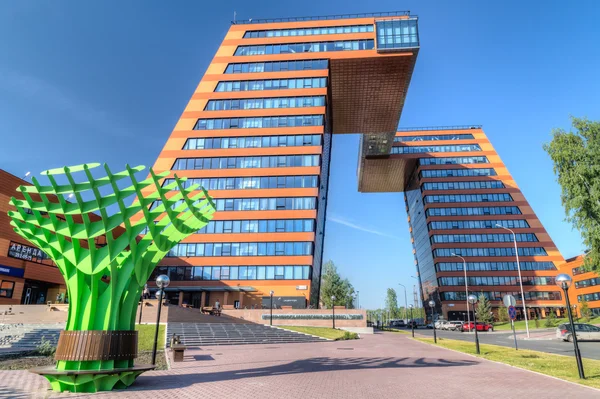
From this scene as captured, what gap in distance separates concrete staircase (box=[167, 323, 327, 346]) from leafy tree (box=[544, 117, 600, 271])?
2197 centimetres

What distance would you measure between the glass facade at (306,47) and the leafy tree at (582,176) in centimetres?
3694

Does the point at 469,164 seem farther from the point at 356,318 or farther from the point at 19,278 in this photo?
the point at 19,278

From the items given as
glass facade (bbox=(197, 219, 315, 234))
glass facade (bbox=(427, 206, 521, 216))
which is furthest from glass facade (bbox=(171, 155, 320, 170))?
glass facade (bbox=(427, 206, 521, 216))

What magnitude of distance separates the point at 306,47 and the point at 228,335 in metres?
49.2

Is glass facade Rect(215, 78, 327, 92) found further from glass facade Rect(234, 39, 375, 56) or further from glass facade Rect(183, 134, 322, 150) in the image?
glass facade Rect(183, 134, 322, 150)

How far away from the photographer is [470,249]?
3543 inches

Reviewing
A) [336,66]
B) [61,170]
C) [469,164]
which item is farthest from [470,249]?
[61,170]

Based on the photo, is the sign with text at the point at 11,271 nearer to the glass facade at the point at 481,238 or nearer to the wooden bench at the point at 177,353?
the wooden bench at the point at 177,353

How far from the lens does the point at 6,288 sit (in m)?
37.9

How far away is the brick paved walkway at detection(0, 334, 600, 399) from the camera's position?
32.1 feet

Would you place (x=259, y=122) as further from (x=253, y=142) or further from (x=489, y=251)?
(x=489, y=251)

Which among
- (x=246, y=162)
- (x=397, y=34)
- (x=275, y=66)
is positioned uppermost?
(x=397, y=34)

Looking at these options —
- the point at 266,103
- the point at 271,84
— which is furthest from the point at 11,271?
the point at 271,84

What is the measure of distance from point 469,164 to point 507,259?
25.8 metres
